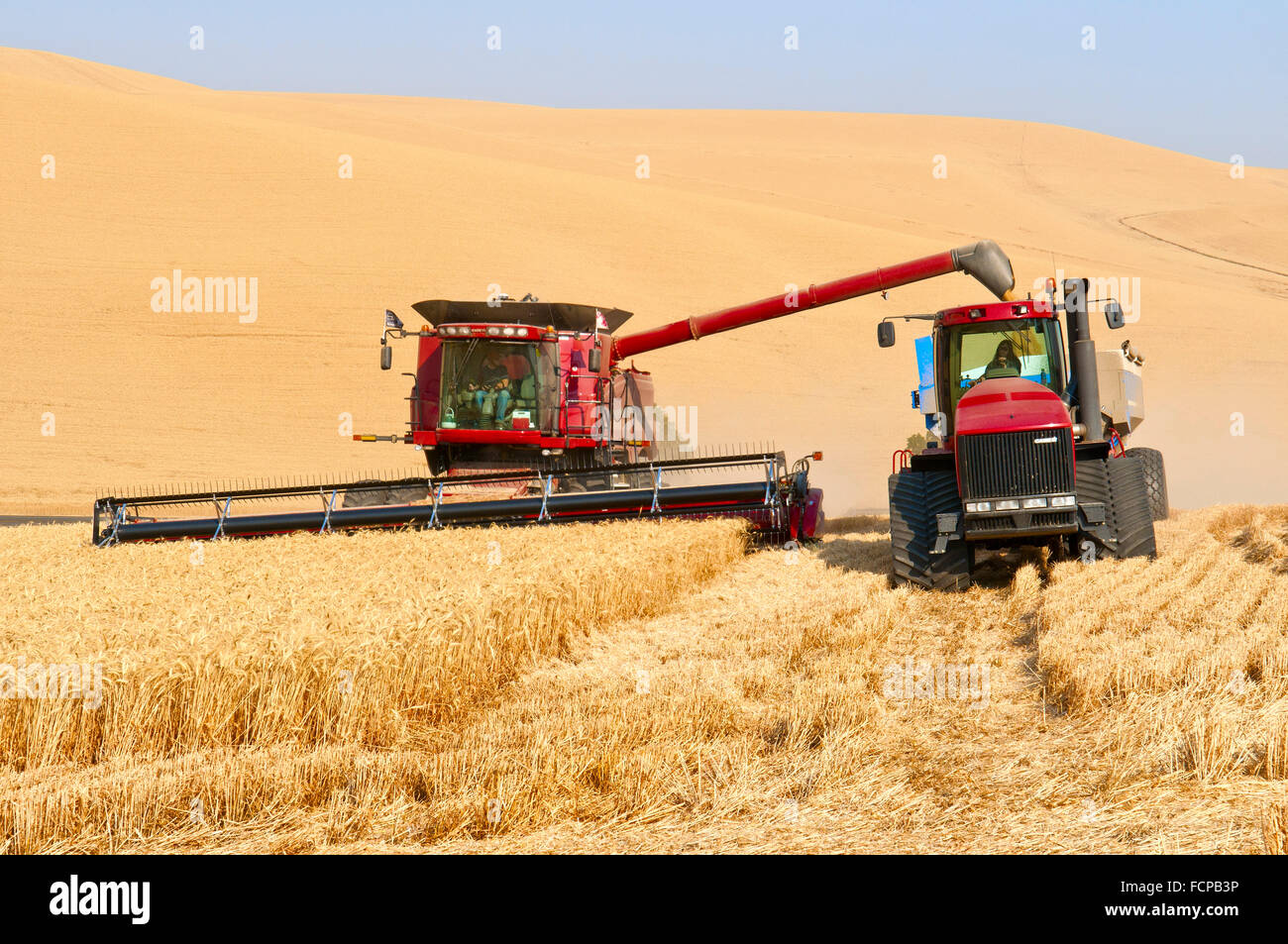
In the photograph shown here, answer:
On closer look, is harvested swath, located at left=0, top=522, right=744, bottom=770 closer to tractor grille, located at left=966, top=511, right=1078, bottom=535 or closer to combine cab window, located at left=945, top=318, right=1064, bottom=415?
tractor grille, located at left=966, top=511, right=1078, bottom=535

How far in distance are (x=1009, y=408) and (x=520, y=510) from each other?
5.22 metres

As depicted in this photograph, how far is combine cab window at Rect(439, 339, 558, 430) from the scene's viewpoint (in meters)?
14.4

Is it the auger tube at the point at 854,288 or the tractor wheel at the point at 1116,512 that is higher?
the auger tube at the point at 854,288

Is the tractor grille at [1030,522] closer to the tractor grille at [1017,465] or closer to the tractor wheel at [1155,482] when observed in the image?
the tractor grille at [1017,465]

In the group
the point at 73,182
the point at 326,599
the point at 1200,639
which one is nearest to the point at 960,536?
the point at 1200,639

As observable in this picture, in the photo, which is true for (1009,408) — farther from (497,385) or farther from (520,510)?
(497,385)

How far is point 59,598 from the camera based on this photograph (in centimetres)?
807

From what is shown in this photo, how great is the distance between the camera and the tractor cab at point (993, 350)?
1103cm

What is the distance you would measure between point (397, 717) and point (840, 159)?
8044 centimetres

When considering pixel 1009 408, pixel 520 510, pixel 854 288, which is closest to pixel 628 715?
pixel 1009 408

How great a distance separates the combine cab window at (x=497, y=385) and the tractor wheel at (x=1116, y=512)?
654cm

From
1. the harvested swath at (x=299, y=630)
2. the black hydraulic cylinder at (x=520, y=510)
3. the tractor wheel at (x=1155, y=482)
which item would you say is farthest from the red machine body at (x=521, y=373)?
the tractor wheel at (x=1155, y=482)

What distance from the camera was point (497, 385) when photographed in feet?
47.4

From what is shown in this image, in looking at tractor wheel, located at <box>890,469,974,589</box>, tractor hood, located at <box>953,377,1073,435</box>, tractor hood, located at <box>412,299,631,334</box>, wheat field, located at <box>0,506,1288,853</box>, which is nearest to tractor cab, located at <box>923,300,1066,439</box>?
tractor hood, located at <box>953,377,1073,435</box>
